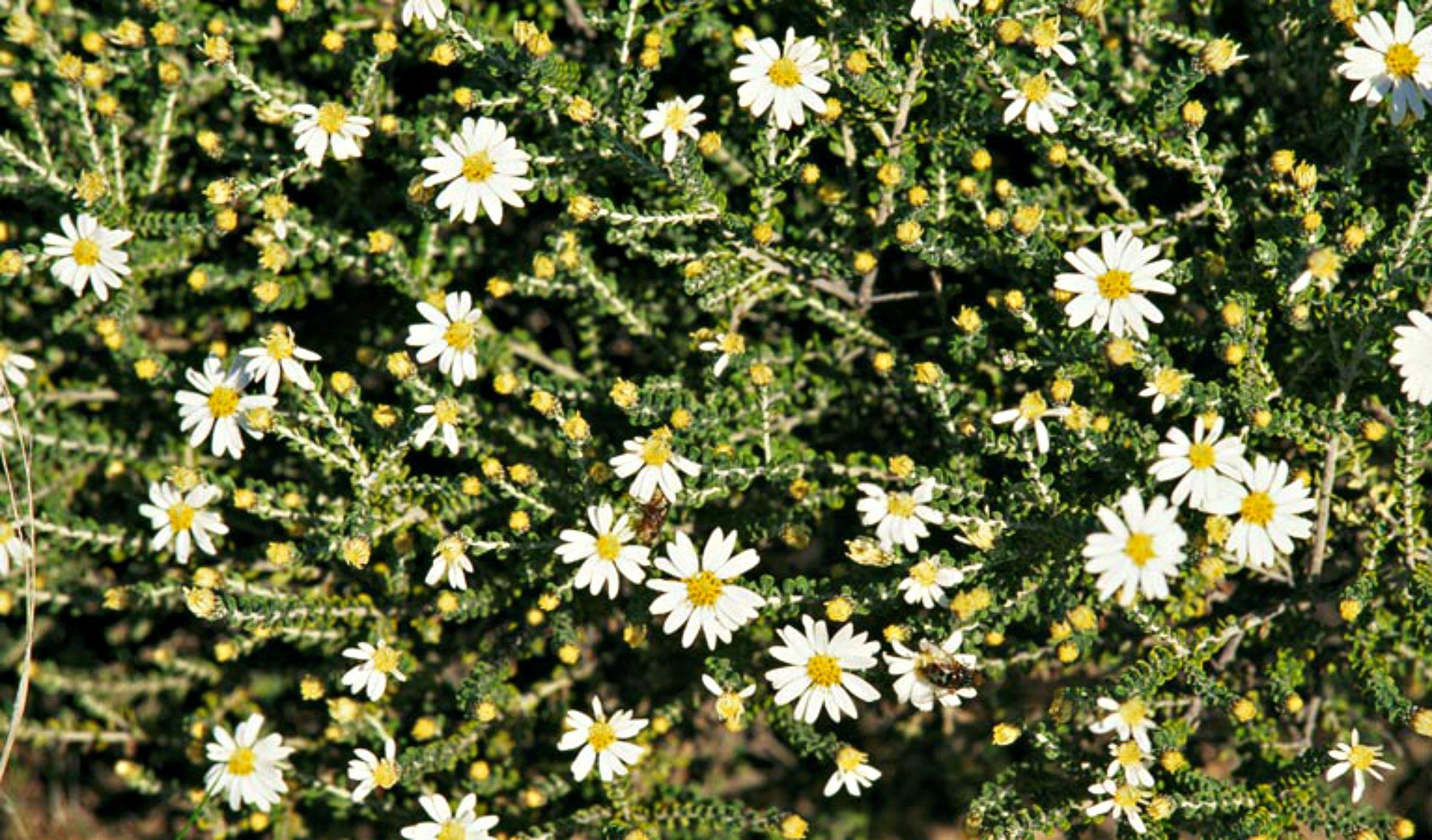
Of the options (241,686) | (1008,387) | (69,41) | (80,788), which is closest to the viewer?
(1008,387)

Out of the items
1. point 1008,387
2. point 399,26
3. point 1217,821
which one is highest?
point 399,26

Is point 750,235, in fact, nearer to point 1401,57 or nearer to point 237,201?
point 237,201

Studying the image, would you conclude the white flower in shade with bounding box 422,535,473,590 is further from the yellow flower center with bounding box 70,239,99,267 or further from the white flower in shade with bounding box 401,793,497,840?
the yellow flower center with bounding box 70,239,99,267

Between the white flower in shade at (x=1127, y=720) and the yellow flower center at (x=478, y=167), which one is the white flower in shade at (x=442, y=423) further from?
the white flower in shade at (x=1127, y=720)

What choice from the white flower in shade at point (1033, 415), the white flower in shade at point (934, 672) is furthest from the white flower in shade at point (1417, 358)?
the white flower in shade at point (934, 672)

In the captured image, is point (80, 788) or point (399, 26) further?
point (80, 788)

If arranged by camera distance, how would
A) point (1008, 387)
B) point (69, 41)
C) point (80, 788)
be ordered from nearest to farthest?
point (1008, 387)
point (69, 41)
point (80, 788)

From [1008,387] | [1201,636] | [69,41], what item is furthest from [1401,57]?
[69,41]

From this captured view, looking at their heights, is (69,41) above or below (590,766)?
above

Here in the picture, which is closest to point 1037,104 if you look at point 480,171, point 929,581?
point 929,581
